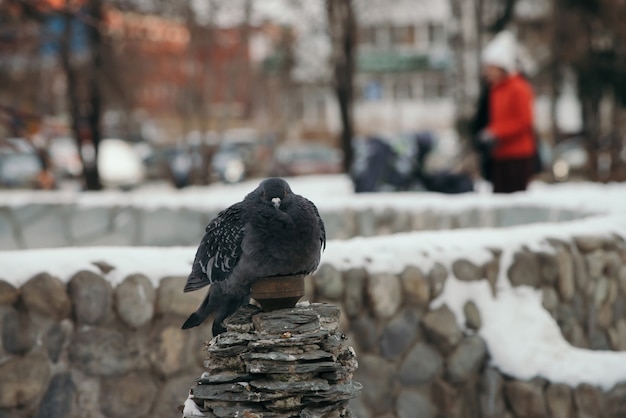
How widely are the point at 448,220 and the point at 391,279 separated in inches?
172

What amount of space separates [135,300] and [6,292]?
0.62 m

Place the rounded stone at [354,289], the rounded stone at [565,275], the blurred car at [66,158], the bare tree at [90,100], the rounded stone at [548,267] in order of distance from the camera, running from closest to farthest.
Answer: the rounded stone at [354,289] → the rounded stone at [548,267] → the rounded stone at [565,275] → the bare tree at [90,100] → the blurred car at [66,158]

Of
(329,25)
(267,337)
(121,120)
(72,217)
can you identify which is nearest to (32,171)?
(329,25)

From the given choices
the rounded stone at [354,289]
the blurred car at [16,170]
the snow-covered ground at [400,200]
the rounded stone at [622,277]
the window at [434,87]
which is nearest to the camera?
the rounded stone at [354,289]

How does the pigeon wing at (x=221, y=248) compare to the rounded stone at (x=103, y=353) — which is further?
the rounded stone at (x=103, y=353)

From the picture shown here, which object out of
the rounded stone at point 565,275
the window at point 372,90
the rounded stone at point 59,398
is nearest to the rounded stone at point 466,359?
the rounded stone at point 565,275

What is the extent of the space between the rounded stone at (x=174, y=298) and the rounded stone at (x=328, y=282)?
652mm

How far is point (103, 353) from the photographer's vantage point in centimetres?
578

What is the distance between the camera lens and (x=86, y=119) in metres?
19.7

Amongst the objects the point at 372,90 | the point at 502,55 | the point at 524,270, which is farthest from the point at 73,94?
the point at 372,90

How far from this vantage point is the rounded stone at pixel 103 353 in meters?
5.73

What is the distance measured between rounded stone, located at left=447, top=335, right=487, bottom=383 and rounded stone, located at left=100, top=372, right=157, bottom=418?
179 cm

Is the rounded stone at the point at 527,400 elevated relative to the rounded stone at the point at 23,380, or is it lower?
lower

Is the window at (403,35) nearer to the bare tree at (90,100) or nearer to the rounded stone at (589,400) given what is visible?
the bare tree at (90,100)
